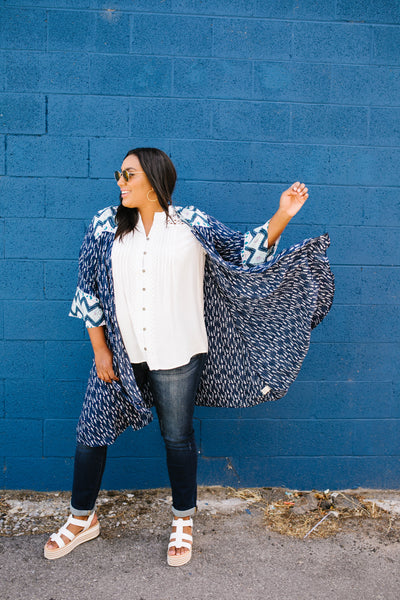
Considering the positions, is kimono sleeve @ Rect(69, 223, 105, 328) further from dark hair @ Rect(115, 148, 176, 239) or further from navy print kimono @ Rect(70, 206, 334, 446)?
dark hair @ Rect(115, 148, 176, 239)

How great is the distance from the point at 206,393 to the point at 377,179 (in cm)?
152

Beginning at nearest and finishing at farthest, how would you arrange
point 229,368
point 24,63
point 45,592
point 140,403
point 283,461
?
point 45,592 < point 140,403 < point 229,368 < point 24,63 < point 283,461

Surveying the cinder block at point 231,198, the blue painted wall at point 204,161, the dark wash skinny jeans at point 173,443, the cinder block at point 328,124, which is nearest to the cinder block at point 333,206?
the blue painted wall at point 204,161

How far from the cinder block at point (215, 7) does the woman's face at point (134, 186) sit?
A: 1055 mm

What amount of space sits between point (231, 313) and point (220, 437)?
90cm

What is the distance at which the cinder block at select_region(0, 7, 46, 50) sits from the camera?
110 inches

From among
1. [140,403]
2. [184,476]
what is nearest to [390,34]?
[140,403]

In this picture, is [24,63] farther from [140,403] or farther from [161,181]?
[140,403]

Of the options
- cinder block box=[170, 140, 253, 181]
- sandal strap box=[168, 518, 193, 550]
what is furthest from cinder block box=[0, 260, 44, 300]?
sandal strap box=[168, 518, 193, 550]

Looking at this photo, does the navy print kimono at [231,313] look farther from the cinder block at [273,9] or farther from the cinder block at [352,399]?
the cinder block at [273,9]

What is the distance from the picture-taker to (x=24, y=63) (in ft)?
9.21

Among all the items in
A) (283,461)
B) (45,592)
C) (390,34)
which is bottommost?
(45,592)

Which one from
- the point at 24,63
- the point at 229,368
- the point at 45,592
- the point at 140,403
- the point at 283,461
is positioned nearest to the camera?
the point at 45,592

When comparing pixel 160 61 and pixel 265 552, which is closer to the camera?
pixel 265 552
